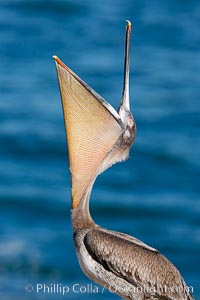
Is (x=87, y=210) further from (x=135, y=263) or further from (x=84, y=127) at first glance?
(x=84, y=127)

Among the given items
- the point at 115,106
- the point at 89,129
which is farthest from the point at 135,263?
the point at 115,106

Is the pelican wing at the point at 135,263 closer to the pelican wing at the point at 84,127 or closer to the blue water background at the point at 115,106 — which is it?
the pelican wing at the point at 84,127

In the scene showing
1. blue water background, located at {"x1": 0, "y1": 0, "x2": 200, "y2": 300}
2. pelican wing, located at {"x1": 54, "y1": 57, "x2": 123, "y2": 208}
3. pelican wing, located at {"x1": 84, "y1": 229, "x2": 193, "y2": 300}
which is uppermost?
blue water background, located at {"x1": 0, "y1": 0, "x2": 200, "y2": 300}

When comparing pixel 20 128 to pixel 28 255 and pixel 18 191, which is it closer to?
pixel 18 191

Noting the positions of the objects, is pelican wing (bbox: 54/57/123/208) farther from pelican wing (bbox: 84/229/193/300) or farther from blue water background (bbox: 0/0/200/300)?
blue water background (bbox: 0/0/200/300)

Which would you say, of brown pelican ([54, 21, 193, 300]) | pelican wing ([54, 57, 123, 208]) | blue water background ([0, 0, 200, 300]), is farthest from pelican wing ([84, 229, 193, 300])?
blue water background ([0, 0, 200, 300])

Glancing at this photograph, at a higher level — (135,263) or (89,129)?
(89,129)

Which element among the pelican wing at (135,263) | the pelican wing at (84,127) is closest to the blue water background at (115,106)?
the pelican wing at (135,263)
